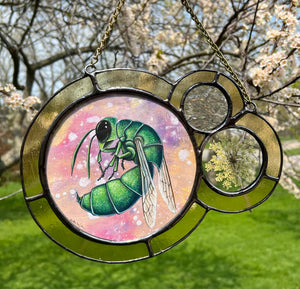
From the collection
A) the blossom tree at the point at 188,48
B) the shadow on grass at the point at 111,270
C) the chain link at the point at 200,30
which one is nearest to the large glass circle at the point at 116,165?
the chain link at the point at 200,30

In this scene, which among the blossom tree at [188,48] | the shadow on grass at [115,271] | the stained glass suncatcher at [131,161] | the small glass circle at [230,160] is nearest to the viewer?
the stained glass suncatcher at [131,161]

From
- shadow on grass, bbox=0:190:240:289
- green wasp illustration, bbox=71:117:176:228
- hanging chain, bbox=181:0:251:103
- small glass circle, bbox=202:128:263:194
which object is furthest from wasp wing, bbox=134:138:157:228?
shadow on grass, bbox=0:190:240:289

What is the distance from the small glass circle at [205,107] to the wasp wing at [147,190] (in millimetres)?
170

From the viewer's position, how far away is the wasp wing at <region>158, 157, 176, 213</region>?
965mm

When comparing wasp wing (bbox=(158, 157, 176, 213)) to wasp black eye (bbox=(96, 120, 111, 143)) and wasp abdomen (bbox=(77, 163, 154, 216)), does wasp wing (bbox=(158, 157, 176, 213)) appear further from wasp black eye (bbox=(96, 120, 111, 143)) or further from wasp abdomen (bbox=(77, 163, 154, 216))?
wasp black eye (bbox=(96, 120, 111, 143))

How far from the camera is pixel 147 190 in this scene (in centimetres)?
96

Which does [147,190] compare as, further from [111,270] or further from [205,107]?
[111,270]

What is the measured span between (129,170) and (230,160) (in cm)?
32

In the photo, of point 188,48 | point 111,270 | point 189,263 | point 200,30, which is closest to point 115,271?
point 111,270

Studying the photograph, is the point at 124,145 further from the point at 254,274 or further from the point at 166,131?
the point at 254,274

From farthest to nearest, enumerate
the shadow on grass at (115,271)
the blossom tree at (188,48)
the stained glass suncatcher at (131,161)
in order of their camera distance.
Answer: the shadow on grass at (115,271) → the blossom tree at (188,48) → the stained glass suncatcher at (131,161)

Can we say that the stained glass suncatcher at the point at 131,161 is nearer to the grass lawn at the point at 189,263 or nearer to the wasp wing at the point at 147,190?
the wasp wing at the point at 147,190

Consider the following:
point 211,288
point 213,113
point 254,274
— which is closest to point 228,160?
point 213,113

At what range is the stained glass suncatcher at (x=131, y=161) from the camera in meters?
0.91
